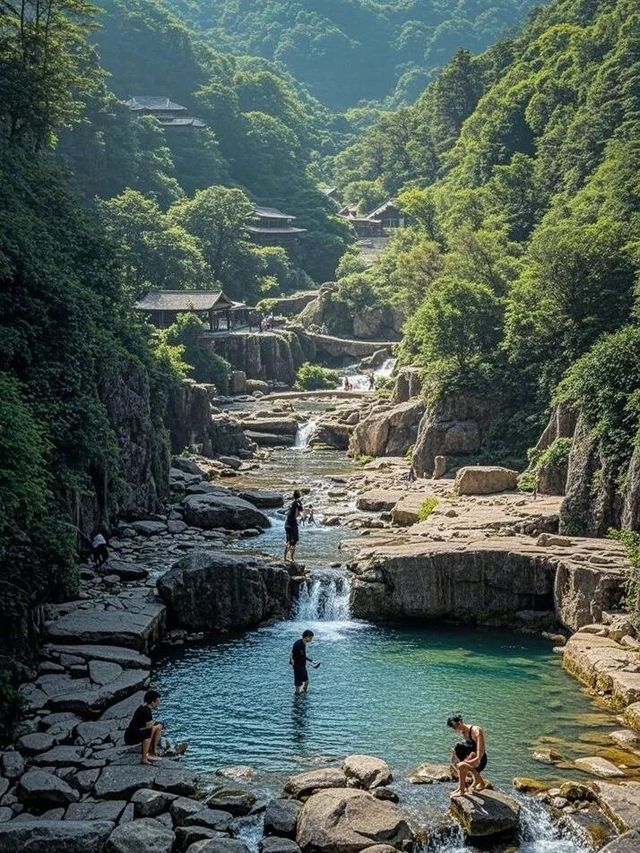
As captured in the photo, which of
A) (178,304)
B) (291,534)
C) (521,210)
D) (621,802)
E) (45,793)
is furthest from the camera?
(178,304)

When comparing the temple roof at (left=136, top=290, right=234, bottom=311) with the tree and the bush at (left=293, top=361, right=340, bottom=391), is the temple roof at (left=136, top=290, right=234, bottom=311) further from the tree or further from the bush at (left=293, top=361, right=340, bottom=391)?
the tree

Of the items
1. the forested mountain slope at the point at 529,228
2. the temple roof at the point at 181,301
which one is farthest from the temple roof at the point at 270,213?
the temple roof at the point at 181,301

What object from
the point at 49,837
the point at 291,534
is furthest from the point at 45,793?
the point at 291,534

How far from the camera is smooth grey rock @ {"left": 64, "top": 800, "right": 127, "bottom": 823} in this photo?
53.0 feet

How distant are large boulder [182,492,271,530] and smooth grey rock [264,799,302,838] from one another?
61.8 ft

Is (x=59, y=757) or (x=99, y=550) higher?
(x=99, y=550)

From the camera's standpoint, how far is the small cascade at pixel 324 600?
27828 millimetres

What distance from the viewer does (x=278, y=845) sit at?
618 inches

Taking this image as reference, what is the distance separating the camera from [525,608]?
27.0m

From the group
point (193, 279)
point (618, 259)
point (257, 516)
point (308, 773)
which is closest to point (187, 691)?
point (308, 773)

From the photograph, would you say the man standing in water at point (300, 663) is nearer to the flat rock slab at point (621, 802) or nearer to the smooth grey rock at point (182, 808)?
the smooth grey rock at point (182, 808)

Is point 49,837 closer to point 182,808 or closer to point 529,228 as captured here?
point 182,808

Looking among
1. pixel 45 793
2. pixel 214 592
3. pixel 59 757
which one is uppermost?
pixel 214 592

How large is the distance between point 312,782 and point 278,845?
1913mm
